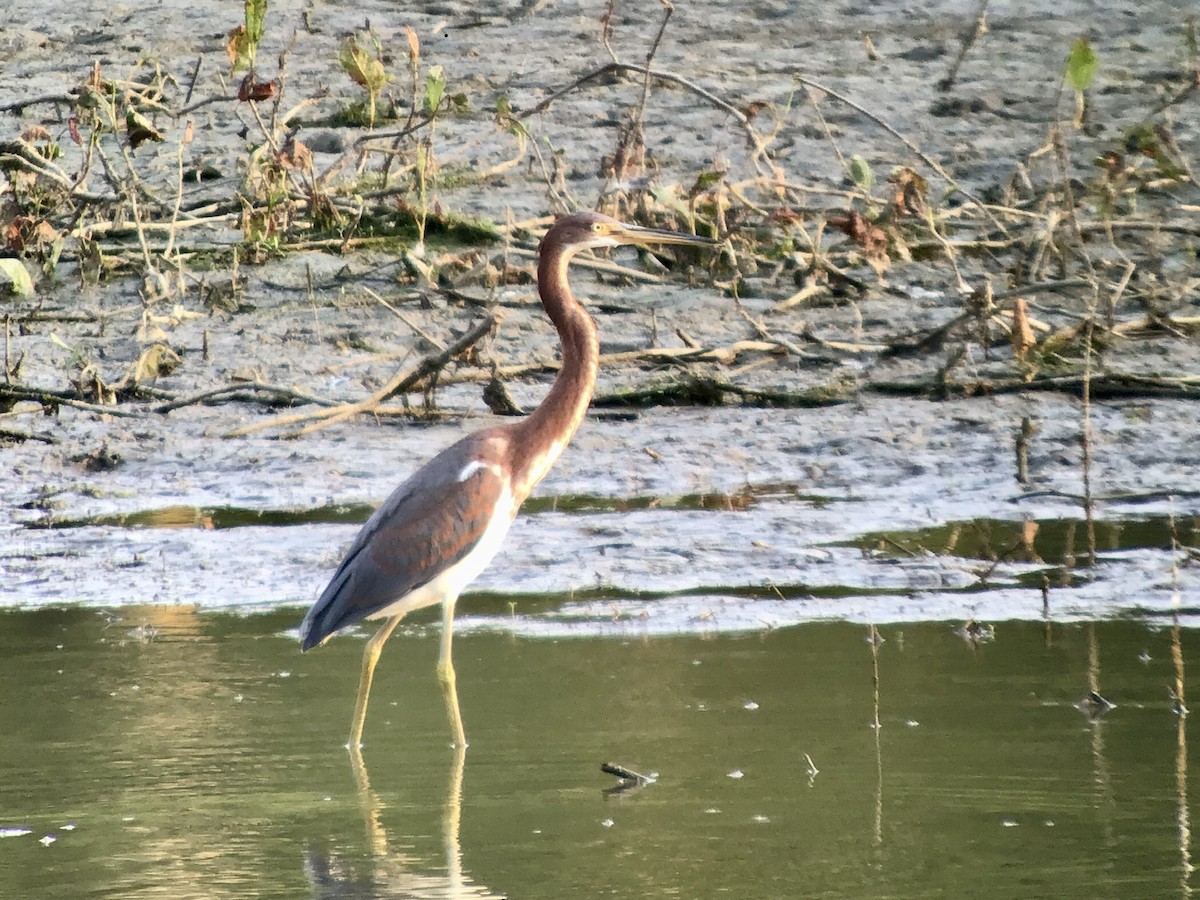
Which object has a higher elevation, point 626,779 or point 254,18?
point 254,18

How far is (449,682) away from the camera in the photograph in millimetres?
5379

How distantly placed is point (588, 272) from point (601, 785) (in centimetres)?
635

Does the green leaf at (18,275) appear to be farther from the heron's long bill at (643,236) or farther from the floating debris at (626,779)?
the floating debris at (626,779)

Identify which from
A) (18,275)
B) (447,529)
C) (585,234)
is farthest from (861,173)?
(447,529)

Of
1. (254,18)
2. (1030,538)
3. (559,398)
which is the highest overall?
(254,18)

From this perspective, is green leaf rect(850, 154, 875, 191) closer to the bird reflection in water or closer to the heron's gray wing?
the heron's gray wing

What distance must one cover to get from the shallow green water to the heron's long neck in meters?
0.53

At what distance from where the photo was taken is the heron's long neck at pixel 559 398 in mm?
5742

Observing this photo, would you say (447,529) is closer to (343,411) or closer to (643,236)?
(643,236)

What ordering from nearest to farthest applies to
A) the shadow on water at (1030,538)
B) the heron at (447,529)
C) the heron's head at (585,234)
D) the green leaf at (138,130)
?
the heron at (447,529), the heron's head at (585,234), the shadow on water at (1030,538), the green leaf at (138,130)

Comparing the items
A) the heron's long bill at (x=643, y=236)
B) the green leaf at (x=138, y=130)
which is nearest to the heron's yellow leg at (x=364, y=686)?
the heron's long bill at (x=643, y=236)

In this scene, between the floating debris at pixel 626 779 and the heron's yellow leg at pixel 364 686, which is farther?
the heron's yellow leg at pixel 364 686

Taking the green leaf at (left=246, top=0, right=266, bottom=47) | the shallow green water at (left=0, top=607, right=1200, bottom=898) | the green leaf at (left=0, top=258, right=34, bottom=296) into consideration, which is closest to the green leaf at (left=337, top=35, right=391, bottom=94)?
the green leaf at (left=246, top=0, right=266, bottom=47)

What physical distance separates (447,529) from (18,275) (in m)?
5.35
